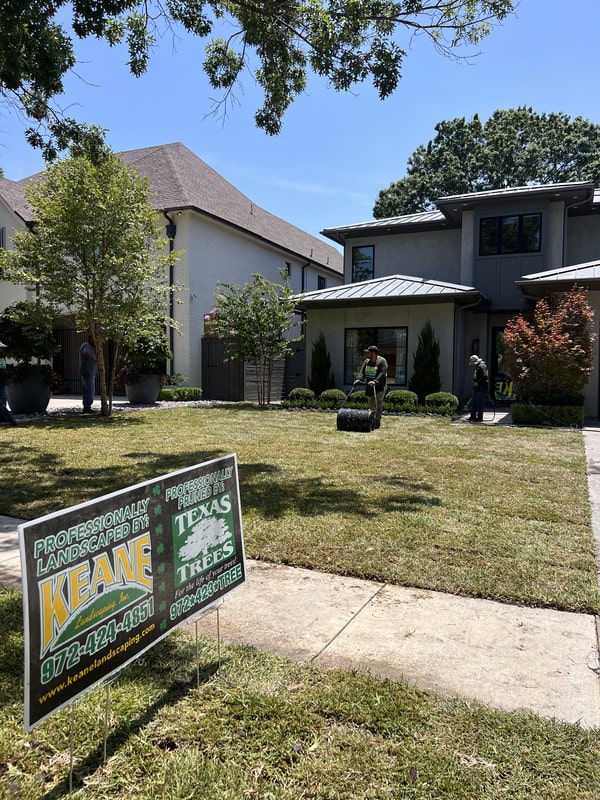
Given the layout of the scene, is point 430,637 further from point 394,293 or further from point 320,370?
point 320,370

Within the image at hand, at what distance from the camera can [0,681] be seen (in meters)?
2.67

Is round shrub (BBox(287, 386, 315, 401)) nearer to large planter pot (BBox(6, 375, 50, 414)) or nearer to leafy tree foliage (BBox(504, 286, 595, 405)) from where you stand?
leafy tree foliage (BBox(504, 286, 595, 405))

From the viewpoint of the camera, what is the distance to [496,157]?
33.8m

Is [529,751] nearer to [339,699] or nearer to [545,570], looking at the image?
[339,699]

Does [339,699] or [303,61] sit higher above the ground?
[303,61]

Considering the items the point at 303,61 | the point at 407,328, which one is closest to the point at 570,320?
the point at 407,328

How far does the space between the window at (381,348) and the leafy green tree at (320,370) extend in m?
0.62

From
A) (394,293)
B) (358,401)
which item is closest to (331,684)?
(358,401)

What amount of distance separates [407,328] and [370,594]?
14.9m

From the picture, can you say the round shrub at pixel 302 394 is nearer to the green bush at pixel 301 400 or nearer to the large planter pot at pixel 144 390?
the green bush at pixel 301 400

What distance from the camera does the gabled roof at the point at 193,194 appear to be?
2114cm

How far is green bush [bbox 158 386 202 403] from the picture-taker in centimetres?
1894

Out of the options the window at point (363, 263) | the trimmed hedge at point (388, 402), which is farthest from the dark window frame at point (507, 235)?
the trimmed hedge at point (388, 402)

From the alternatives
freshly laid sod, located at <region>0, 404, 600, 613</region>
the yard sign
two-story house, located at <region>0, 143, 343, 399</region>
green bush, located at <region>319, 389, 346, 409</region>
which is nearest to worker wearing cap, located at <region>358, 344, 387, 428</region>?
→ freshly laid sod, located at <region>0, 404, 600, 613</region>
